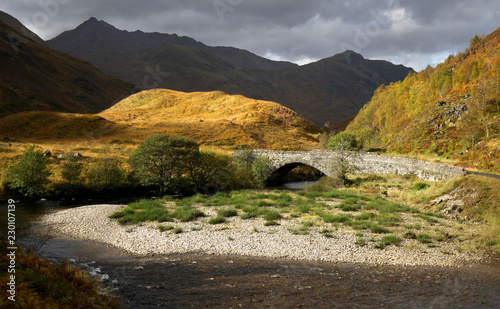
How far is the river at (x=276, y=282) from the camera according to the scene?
10633 millimetres

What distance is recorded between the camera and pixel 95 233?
20.3 meters

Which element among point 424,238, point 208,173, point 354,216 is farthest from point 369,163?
point 424,238

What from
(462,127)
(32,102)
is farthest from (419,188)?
(32,102)

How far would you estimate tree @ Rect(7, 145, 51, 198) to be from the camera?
32.4 m

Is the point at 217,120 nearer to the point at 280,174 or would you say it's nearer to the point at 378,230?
the point at 280,174

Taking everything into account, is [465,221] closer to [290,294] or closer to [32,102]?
[290,294]

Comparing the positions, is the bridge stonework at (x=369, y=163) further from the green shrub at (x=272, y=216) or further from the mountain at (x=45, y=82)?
the mountain at (x=45, y=82)

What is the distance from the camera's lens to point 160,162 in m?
36.5

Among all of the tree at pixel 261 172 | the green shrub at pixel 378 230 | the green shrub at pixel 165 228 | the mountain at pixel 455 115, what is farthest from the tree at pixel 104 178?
the mountain at pixel 455 115

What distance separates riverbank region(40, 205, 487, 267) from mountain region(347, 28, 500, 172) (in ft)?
89.9

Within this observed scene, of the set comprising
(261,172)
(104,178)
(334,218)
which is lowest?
(334,218)

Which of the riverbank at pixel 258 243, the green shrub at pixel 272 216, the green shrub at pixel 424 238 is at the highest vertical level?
the green shrub at pixel 272 216

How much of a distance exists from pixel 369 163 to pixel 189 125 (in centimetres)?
5576

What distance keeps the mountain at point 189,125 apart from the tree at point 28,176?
35.6m
